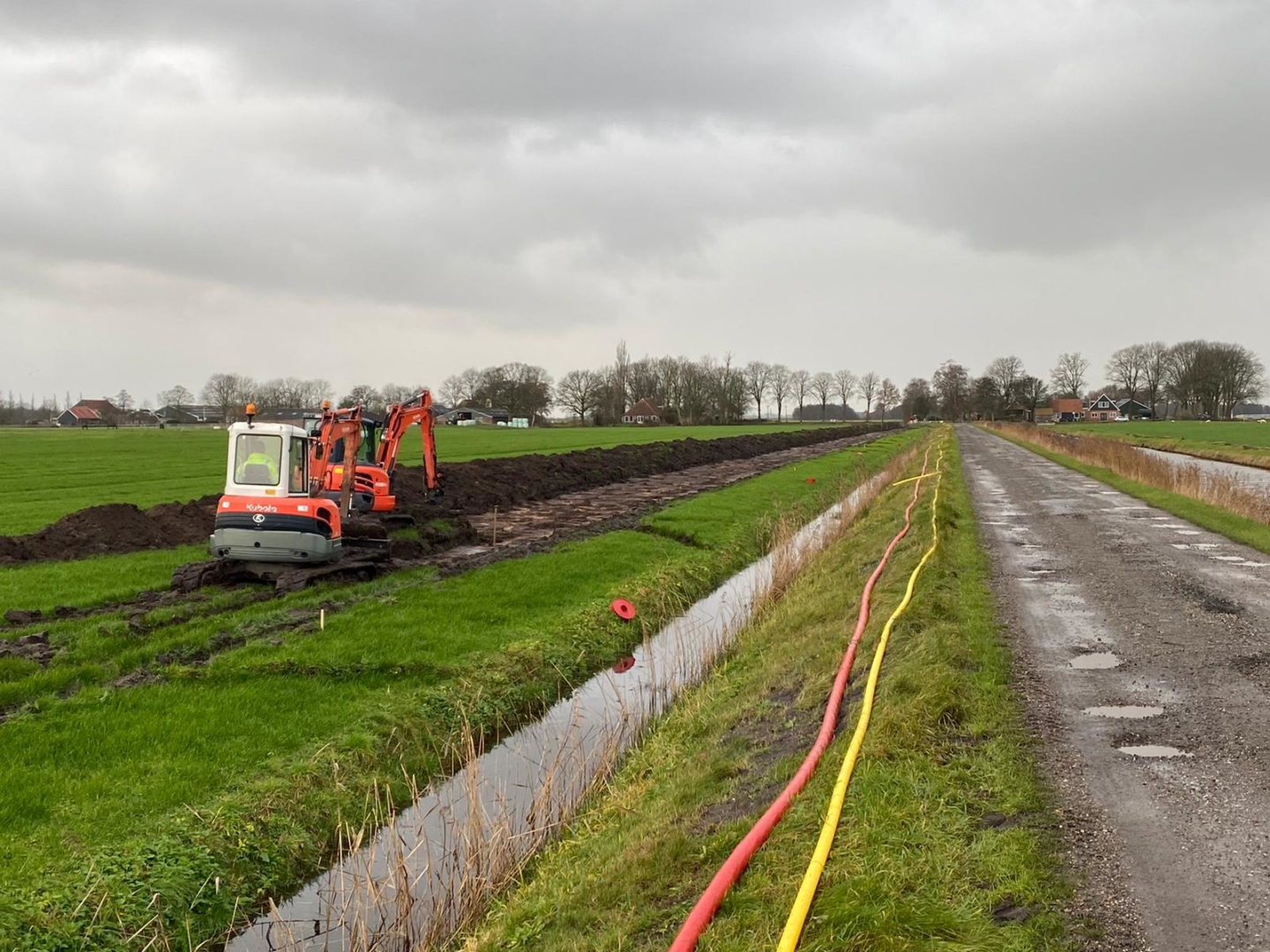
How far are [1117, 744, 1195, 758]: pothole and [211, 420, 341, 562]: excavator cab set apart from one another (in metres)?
13.6

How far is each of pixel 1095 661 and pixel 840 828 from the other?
18.4 feet

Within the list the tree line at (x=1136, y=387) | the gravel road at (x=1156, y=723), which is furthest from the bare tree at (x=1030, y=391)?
the gravel road at (x=1156, y=723)

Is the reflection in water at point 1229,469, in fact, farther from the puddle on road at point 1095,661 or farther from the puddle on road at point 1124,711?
the puddle on road at point 1124,711

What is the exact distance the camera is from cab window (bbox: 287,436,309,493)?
1645 cm

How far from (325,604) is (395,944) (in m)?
9.80

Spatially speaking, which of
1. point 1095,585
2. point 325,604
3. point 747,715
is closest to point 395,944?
point 747,715

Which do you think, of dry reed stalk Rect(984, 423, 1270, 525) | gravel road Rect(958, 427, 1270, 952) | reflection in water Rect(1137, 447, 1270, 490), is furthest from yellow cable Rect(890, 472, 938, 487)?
gravel road Rect(958, 427, 1270, 952)

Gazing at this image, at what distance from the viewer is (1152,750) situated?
7.48 m

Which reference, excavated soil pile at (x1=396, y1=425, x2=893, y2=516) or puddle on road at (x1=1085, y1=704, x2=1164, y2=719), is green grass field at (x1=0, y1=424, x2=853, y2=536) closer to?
excavated soil pile at (x1=396, y1=425, x2=893, y2=516)

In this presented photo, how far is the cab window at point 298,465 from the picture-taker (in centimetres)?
1645

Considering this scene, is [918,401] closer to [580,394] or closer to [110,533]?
[580,394]

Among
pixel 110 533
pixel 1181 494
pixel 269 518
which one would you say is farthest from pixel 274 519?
pixel 1181 494

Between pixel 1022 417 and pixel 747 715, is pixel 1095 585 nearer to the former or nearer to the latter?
pixel 747 715

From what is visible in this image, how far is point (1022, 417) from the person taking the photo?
161875 millimetres
